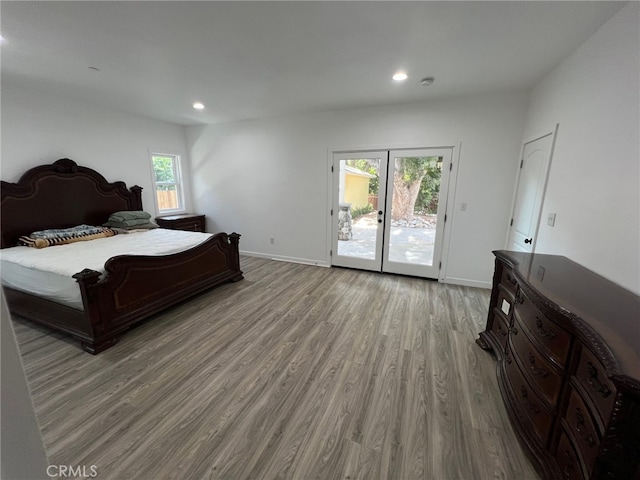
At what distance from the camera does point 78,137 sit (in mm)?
3738

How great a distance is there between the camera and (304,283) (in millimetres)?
3850

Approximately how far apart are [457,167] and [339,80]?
75.5 inches

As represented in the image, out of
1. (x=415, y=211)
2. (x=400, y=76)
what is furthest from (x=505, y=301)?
(x=400, y=76)

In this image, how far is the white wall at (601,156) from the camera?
154 cm

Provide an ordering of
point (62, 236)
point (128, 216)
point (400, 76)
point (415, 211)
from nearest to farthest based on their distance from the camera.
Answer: point (400, 76), point (62, 236), point (415, 211), point (128, 216)

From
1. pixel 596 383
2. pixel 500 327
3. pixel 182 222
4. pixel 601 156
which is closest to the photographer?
pixel 596 383

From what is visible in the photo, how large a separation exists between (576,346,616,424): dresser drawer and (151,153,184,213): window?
576cm

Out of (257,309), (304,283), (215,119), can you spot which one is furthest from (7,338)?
(215,119)

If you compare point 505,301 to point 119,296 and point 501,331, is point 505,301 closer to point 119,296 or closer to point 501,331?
point 501,331

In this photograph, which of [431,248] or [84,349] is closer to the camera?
[84,349]

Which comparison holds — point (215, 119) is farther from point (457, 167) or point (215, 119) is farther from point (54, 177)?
point (457, 167)

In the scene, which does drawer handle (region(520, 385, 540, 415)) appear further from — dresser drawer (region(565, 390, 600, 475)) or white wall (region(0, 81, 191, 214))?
white wall (region(0, 81, 191, 214))

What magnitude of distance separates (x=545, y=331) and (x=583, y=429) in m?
0.42

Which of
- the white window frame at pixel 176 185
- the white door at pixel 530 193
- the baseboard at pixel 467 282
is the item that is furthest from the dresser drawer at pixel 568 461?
the white window frame at pixel 176 185
